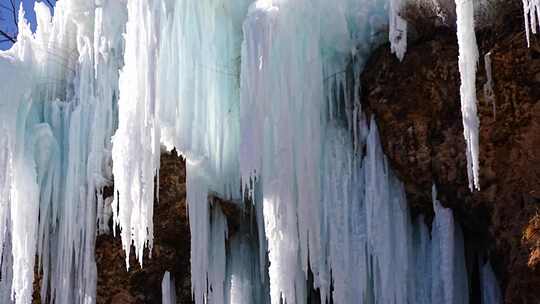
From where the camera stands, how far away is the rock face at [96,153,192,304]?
31.4 ft

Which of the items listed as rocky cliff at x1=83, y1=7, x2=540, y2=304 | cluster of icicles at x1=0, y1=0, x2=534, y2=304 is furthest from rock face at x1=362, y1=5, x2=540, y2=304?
cluster of icicles at x1=0, y1=0, x2=534, y2=304

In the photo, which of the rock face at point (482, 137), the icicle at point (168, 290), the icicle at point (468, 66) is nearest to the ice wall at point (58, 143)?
the icicle at point (168, 290)

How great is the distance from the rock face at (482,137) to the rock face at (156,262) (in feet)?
8.17

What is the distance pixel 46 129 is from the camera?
9.35 meters

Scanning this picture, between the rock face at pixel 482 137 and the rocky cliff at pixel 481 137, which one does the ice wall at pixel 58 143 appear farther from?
the rock face at pixel 482 137

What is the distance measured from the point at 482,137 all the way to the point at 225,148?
245 cm

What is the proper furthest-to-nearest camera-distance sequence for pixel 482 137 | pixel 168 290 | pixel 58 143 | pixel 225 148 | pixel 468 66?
pixel 168 290
pixel 58 143
pixel 225 148
pixel 482 137
pixel 468 66

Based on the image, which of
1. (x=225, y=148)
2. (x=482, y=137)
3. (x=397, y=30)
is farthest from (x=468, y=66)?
(x=225, y=148)

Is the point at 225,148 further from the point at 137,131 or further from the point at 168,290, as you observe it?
the point at 168,290

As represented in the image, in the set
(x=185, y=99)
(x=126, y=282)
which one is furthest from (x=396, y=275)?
(x=126, y=282)

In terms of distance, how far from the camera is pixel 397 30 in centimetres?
789

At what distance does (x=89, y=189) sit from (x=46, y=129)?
759 mm

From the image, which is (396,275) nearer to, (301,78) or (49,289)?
(301,78)

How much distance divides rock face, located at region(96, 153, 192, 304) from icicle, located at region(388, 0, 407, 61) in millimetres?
2831
